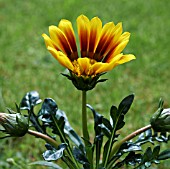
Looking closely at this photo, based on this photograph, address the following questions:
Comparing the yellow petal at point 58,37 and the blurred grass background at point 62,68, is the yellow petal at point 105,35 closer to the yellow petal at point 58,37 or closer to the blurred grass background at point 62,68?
the yellow petal at point 58,37

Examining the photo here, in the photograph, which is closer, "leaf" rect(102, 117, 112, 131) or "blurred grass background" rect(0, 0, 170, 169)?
"leaf" rect(102, 117, 112, 131)

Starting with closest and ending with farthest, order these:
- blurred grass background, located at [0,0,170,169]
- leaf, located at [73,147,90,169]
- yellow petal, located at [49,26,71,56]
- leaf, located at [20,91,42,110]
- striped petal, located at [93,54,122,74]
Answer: striped petal, located at [93,54,122,74] < yellow petal, located at [49,26,71,56] < leaf, located at [73,147,90,169] < leaf, located at [20,91,42,110] < blurred grass background, located at [0,0,170,169]

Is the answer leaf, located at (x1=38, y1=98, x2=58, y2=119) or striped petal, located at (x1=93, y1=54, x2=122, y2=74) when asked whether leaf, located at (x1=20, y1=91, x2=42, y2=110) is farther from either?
striped petal, located at (x1=93, y1=54, x2=122, y2=74)

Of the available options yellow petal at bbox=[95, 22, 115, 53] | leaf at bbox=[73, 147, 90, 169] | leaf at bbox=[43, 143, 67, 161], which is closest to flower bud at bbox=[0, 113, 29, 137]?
leaf at bbox=[43, 143, 67, 161]

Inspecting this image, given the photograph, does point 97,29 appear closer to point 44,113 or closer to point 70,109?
point 44,113

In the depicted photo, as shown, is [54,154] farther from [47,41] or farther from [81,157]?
[47,41]

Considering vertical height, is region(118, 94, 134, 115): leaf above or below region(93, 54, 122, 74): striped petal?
below

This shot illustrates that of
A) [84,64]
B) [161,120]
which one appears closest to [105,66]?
[84,64]

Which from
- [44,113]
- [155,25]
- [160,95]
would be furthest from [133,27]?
[44,113]

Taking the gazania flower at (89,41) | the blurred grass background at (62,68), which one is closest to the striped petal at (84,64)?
the gazania flower at (89,41)
